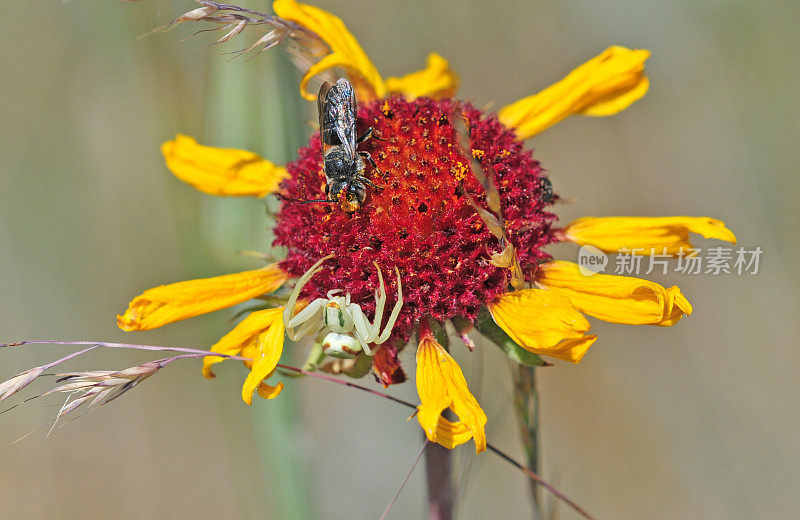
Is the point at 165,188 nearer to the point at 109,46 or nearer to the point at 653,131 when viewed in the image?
the point at 109,46

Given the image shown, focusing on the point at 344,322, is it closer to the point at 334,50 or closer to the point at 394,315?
the point at 394,315

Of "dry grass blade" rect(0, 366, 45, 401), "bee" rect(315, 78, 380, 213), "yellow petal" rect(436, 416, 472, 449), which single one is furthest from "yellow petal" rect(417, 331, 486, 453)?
"dry grass blade" rect(0, 366, 45, 401)

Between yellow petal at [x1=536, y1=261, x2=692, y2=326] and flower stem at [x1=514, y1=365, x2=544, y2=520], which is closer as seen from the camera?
yellow petal at [x1=536, y1=261, x2=692, y2=326]

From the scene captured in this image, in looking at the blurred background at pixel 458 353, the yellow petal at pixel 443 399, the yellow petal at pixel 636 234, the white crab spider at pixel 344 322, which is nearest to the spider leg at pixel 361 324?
the white crab spider at pixel 344 322

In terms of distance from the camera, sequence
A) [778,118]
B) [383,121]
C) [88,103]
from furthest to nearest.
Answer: [88,103] → [778,118] → [383,121]

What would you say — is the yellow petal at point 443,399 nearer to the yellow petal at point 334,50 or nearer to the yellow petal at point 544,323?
the yellow petal at point 544,323

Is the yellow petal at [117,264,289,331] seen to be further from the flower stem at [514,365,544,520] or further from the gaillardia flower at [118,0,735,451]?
the flower stem at [514,365,544,520]

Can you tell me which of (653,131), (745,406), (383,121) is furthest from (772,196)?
(383,121)
